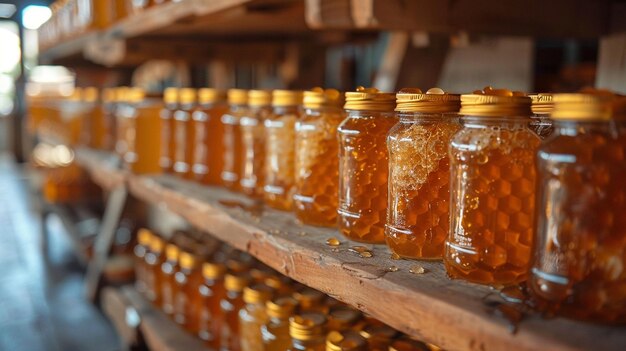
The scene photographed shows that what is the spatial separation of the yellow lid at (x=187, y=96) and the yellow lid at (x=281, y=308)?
2.23 ft

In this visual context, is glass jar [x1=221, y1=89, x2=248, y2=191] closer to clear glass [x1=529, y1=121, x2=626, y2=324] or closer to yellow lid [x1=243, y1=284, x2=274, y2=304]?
yellow lid [x1=243, y1=284, x2=274, y2=304]

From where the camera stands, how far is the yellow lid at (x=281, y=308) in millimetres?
1104

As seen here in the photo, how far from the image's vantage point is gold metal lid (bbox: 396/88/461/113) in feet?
2.44

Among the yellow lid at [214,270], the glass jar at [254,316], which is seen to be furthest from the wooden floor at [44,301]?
the glass jar at [254,316]

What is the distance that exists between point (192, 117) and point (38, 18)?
9.16m

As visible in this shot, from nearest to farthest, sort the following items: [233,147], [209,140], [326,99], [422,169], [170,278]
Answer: [422,169] → [326,99] → [233,147] → [209,140] → [170,278]

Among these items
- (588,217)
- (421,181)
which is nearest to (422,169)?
(421,181)

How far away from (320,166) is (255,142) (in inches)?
13.1

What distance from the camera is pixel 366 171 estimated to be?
0.88 meters

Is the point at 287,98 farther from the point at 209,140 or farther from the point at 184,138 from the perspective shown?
the point at 184,138

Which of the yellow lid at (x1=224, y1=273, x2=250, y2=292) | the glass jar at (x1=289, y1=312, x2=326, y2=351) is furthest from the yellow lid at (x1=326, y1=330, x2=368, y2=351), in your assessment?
the yellow lid at (x1=224, y1=273, x2=250, y2=292)

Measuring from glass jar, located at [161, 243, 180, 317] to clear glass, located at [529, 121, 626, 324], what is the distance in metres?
1.31

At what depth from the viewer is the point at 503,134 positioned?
664mm

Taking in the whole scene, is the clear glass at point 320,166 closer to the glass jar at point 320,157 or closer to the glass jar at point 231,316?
the glass jar at point 320,157
